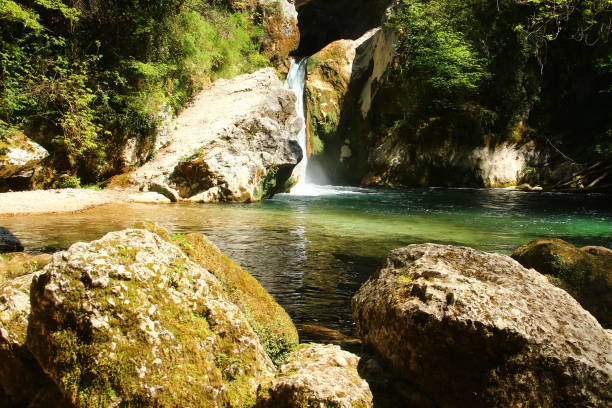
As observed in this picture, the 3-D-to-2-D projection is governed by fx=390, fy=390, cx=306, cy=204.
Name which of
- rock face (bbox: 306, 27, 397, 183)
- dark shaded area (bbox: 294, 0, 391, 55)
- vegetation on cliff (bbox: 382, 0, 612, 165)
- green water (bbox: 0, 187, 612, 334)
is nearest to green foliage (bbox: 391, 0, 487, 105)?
vegetation on cliff (bbox: 382, 0, 612, 165)

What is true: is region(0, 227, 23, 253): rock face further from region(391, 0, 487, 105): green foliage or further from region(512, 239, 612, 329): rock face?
region(391, 0, 487, 105): green foliage

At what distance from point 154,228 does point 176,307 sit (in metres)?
1.52

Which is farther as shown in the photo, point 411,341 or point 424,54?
point 424,54

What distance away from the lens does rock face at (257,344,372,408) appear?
2309 mm

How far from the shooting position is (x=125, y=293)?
2412 millimetres

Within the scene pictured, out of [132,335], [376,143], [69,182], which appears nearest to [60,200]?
[69,182]

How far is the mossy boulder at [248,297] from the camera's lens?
11.4 ft

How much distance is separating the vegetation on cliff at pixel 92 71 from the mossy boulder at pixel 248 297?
11.3 m

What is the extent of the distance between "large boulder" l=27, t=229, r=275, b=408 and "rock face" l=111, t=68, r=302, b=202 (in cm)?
1278

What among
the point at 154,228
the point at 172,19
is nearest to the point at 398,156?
the point at 172,19

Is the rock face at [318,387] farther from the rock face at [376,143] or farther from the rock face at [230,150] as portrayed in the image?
the rock face at [376,143]

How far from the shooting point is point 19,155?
11.8 m

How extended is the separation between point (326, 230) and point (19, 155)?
31.5 ft

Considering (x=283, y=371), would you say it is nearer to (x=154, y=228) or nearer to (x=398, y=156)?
(x=154, y=228)
